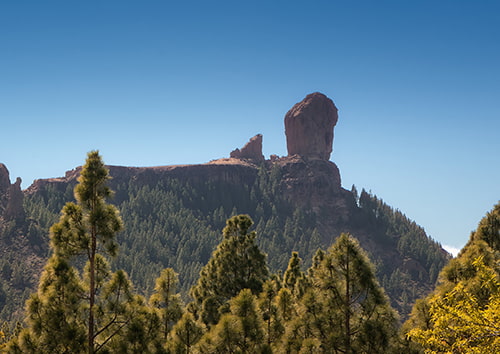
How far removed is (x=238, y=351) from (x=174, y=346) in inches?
95.7

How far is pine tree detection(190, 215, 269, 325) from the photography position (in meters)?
27.3

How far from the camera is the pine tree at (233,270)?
27266 millimetres

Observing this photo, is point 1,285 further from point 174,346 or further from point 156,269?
point 174,346

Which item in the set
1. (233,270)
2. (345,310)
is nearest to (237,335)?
(345,310)

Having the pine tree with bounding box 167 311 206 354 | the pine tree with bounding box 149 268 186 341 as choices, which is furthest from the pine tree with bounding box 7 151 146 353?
the pine tree with bounding box 149 268 186 341

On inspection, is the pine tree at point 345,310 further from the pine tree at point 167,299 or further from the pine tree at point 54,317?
the pine tree at point 54,317

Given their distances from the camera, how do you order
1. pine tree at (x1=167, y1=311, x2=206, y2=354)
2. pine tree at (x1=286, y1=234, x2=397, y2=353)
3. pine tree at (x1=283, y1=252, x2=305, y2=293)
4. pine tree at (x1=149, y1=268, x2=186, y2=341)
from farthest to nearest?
pine tree at (x1=283, y1=252, x2=305, y2=293) → pine tree at (x1=149, y1=268, x2=186, y2=341) → pine tree at (x1=167, y1=311, x2=206, y2=354) → pine tree at (x1=286, y1=234, x2=397, y2=353)

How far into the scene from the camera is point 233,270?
2755 centimetres

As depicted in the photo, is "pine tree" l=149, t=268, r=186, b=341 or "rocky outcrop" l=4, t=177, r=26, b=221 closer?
"pine tree" l=149, t=268, r=186, b=341

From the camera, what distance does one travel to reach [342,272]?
17859 millimetres

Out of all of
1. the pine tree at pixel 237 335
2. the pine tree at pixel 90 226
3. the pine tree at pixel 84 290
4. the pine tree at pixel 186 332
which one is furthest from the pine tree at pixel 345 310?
the pine tree at pixel 90 226

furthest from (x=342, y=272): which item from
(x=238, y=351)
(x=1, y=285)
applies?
(x=1, y=285)

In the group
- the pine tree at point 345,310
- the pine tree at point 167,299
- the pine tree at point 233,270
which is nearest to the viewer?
the pine tree at point 345,310

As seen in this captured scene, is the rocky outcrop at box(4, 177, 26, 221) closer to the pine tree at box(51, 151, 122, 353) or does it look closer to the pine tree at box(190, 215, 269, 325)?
the pine tree at box(190, 215, 269, 325)
